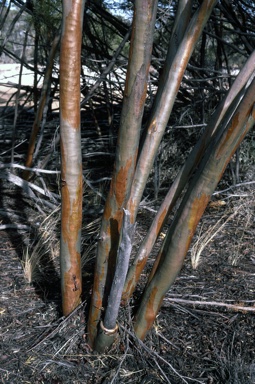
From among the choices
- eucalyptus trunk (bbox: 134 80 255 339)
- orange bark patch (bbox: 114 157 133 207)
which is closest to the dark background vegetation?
eucalyptus trunk (bbox: 134 80 255 339)

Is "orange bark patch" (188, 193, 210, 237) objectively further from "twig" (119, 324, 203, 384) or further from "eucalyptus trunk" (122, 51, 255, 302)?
"twig" (119, 324, 203, 384)

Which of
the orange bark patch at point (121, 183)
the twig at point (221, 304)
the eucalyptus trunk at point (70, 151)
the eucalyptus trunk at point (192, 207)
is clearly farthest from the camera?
the twig at point (221, 304)

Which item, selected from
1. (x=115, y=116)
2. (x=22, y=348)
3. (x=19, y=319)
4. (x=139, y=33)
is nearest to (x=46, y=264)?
(x=19, y=319)

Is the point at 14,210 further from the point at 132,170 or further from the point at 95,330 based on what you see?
the point at 132,170

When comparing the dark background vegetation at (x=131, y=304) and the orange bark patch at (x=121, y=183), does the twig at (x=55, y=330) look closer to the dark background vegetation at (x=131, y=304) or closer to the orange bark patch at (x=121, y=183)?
the dark background vegetation at (x=131, y=304)

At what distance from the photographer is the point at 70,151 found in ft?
7.86

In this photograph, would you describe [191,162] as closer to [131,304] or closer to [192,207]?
[192,207]

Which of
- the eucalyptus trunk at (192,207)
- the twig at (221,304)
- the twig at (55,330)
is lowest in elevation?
the twig at (55,330)

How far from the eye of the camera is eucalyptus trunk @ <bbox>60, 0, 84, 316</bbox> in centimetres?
221

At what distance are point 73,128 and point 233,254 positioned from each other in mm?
1935

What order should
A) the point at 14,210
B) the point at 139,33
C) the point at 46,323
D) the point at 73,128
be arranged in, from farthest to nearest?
the point at 14,210, the point at 46,323, the point at 73,128, the point at 139,33

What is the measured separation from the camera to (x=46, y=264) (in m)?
3.59

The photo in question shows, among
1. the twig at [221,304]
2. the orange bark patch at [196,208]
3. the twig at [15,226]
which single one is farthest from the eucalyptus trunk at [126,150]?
the twig at [15,226]

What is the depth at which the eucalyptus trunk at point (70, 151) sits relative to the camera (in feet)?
7.25
